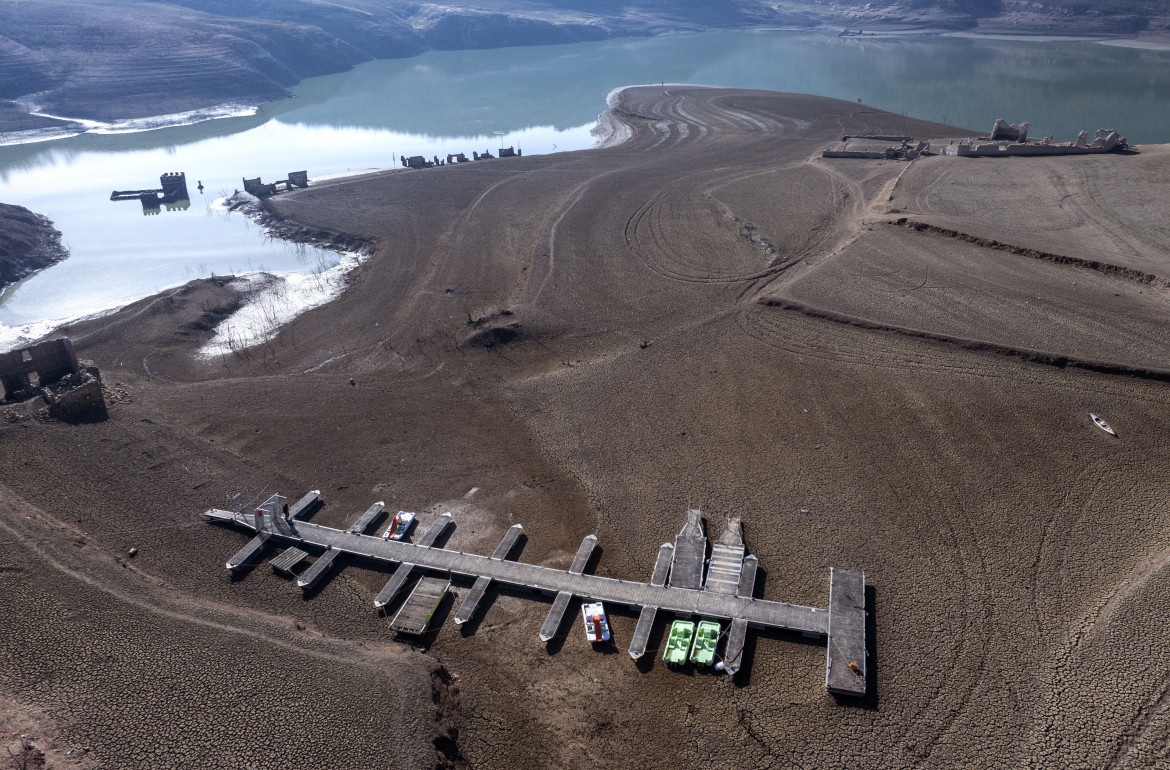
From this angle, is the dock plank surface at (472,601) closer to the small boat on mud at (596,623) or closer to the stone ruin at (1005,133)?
the small boat on mud at (596,623)

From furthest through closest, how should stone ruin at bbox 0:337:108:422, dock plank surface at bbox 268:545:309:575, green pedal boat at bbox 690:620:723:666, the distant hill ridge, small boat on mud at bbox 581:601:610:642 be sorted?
1. the distant hill ridge
2. stone ruin at bbox 0:337:108:422
3. dock plank surface at bbox 268:545:309:575
4. small boat on mud at bbox 581:601:610:642
5. green pedal boat at bbox 690:620:723:666

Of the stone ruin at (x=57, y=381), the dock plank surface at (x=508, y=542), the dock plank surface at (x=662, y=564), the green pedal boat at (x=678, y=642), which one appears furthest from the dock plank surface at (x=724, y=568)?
the stone ruin at (x=57, y=381)

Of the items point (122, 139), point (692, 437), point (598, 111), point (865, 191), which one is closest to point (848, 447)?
point (692, 437)

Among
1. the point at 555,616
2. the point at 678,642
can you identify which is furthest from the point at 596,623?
the point at 678,642

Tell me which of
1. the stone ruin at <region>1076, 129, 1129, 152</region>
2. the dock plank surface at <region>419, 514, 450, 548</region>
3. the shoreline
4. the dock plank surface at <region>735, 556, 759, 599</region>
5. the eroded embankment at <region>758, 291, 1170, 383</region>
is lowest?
the dock plank surface at <region>735, 556, 759, 599</region>

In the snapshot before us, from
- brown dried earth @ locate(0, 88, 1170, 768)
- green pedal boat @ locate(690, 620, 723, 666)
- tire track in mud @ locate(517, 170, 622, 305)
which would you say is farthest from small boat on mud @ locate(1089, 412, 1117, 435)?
tire track in mud @ locate(517, 170, 622, 305)

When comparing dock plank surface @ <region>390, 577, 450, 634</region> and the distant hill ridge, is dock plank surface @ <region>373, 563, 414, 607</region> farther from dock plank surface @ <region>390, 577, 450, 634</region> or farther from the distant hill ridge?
the distant hill ridge

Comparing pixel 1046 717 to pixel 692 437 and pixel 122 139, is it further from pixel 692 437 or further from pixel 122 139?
pixel 122 139
